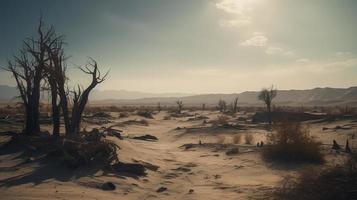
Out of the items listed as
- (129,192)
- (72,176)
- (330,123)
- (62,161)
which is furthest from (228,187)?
(330,123)

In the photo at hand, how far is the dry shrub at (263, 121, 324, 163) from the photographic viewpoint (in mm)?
12186

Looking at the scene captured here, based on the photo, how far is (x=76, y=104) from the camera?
624 inches

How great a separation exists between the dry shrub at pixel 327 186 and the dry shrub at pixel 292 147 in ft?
15.9

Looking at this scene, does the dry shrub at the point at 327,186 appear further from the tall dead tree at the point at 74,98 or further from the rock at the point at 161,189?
the tall dead tree at the point at 74,98

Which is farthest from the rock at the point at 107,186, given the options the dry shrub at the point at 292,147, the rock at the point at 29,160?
the dry shrub at the point at 292,147

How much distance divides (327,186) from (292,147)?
6276 millimetres

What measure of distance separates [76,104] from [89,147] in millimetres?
5391

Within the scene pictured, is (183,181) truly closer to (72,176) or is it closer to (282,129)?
(72,176)

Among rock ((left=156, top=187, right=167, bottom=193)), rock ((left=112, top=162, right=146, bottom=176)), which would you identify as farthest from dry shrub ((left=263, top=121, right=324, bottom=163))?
rock ((left=156, top=187, right=167, bottom=193))

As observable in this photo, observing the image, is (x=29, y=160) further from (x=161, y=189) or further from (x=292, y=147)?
(x=292, y=147)

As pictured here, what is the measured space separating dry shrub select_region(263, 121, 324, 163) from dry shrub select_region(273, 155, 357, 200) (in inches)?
190

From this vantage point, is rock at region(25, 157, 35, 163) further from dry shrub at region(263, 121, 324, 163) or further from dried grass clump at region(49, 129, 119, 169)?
dry shrub at region(263, 121, 324, 163)

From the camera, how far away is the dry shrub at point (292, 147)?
1219 centimetres

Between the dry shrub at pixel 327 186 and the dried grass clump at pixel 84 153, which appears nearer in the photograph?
the dry shrub at pixel 327 186
